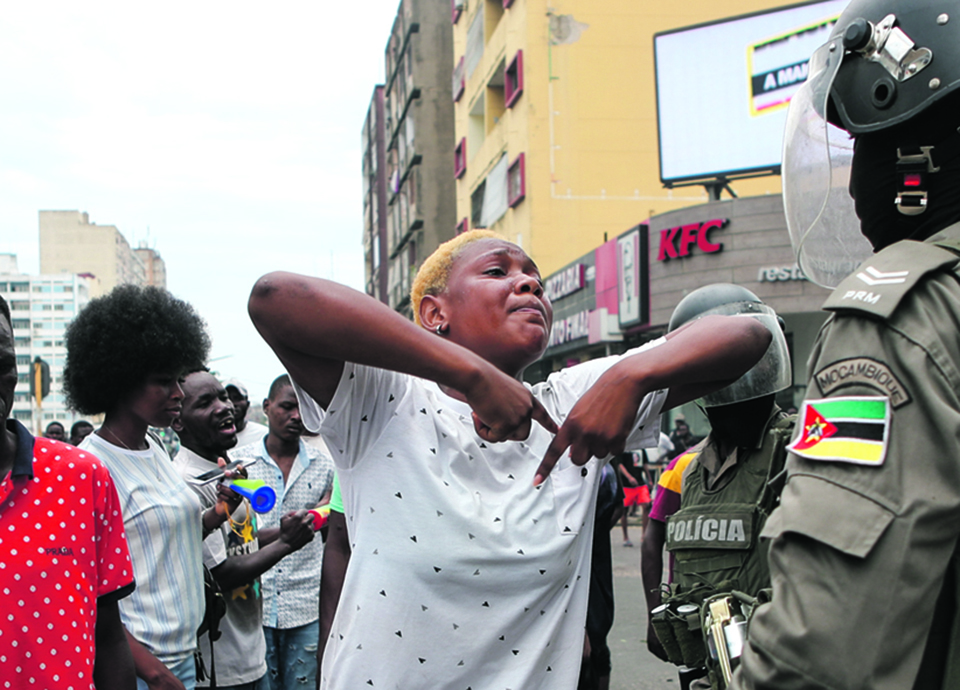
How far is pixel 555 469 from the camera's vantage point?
195 cm

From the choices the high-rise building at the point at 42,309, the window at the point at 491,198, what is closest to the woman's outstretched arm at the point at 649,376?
the window at the point at 491,198

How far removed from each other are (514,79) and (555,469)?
930 inches

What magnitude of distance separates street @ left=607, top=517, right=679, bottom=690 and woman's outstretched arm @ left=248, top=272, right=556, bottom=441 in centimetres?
479

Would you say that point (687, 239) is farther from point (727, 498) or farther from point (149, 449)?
point (149, 449)

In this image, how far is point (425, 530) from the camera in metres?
1.73

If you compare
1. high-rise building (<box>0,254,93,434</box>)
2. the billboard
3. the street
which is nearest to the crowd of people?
the street

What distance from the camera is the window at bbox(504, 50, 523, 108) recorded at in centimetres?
2261

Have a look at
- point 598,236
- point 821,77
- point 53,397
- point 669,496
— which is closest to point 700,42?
point 598,236

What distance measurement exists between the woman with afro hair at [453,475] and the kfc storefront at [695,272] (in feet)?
41.7

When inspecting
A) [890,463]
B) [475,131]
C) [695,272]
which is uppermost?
[475,131]

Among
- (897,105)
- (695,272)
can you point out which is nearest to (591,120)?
(695,272)

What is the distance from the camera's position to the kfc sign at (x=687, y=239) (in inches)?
629

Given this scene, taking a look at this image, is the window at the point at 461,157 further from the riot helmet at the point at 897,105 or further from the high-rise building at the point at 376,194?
the riot helmet at the point at 897,105

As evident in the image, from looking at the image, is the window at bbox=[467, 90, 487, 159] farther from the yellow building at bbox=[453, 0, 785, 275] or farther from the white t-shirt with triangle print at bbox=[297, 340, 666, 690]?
the white t-shirt with triangle print at bbox=[297, 340, 666, 690]
